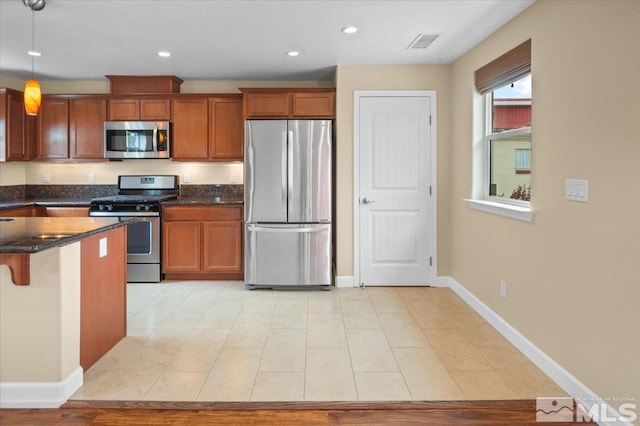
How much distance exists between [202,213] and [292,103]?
1.57 metres

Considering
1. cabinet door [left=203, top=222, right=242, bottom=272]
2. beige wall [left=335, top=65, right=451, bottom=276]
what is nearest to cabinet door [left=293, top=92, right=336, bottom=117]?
beige wall [left=335, top=65, right=451, bottom=276]

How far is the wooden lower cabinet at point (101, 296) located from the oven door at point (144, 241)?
5.86ft

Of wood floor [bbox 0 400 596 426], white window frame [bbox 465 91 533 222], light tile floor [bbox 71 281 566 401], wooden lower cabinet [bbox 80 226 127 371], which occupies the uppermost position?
white window frame [bbox 465 91 533 222]

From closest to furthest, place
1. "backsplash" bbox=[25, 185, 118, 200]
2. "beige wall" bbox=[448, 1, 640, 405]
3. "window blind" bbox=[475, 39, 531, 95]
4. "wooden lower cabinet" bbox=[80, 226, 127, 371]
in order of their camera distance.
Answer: "beige wall" bbox=[448, 1, 640, 405] → "wooden lower cabinet" bbox=[80, 226, 127, 371] → "window blind" bbox=[475, 39, 531, 95] → "backsplash" bbox=[25, 185, 118, 200]

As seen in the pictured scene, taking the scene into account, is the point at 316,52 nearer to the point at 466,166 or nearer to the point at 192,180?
the point at 466,166

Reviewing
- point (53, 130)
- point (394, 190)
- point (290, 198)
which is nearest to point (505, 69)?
point (394, 190)

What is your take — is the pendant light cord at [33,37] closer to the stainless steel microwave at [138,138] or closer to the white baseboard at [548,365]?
the stainless steel microwave at [138,138]

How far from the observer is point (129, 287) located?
195 inches

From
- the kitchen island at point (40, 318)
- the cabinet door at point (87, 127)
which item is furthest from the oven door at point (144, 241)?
the kitchen island at point (40, 318)

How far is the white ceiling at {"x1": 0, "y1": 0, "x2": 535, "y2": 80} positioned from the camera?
3250 millimetres

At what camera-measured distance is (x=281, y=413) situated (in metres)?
2.35

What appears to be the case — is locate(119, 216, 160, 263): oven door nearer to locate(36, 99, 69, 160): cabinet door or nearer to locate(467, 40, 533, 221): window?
locate(36, 99, 69, 160): cabinet door

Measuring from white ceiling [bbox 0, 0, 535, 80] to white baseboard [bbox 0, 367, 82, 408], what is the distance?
2.44 meters

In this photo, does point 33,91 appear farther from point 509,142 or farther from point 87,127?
point 509,142
